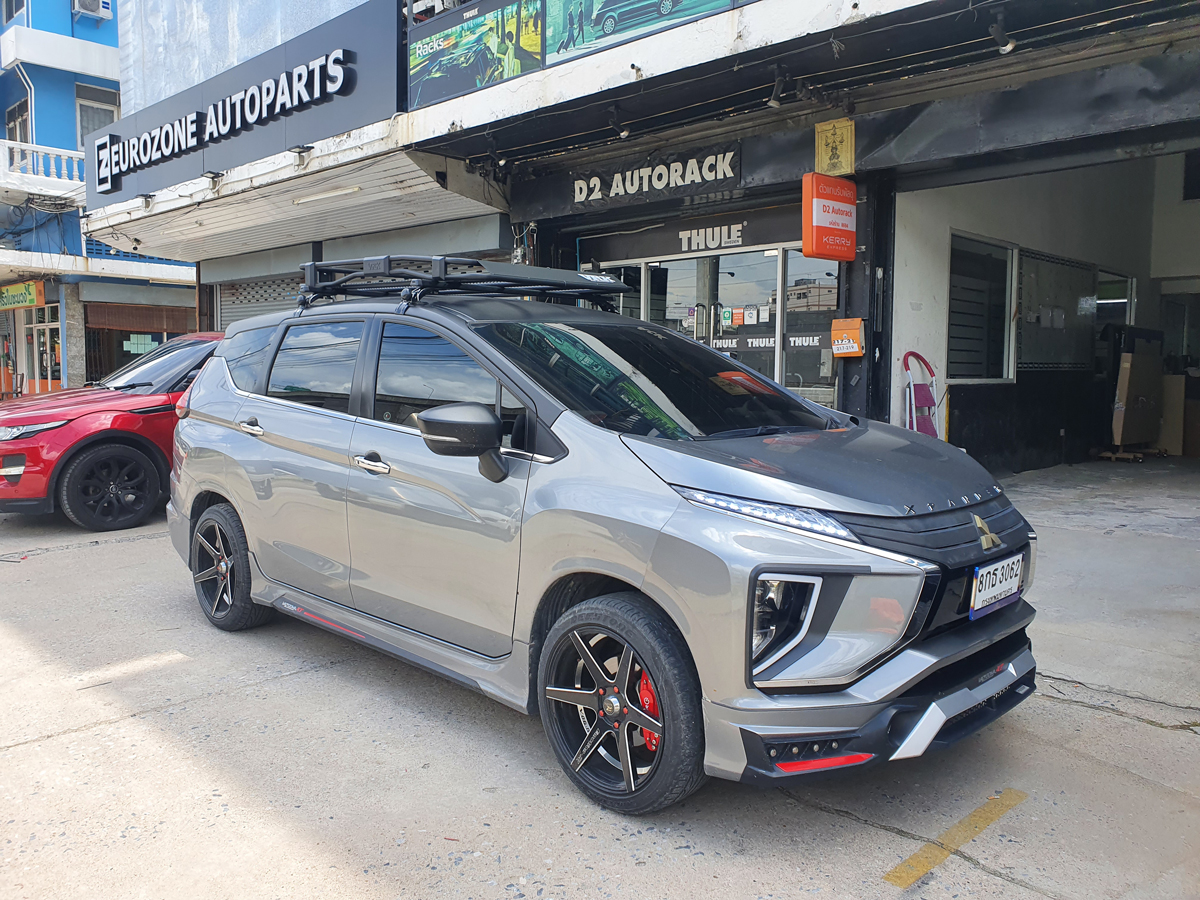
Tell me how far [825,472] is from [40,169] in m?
21.3

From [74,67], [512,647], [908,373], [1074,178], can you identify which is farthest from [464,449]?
[74,67]

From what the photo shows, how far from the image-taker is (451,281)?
155 inches

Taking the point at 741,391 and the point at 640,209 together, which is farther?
the point at 640,209

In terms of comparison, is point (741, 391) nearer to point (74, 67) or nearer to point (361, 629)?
point (361, 629)

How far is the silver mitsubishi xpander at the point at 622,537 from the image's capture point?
253 centimetres

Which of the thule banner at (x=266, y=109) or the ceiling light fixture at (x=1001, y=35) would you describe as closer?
the ceiling light fixture at (x=1001, y=35)

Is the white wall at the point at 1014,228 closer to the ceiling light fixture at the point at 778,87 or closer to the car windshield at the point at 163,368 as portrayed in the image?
the ceiling light fixture at the point at 778,87

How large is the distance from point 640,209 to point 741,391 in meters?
6.75

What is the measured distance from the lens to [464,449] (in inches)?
120

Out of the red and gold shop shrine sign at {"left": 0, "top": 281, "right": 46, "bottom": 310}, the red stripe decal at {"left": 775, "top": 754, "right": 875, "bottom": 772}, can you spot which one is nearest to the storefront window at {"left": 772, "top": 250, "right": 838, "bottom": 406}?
the red stripe decal at {"left": 775, "top": 754, "right": 875, "bottom": 772}

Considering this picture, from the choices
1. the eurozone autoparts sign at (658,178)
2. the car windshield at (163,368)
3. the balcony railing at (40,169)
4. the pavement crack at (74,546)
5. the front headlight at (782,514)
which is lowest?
the pavement crack at (74,546)

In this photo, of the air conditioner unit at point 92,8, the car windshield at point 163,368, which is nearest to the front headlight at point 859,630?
the car windshield at point 163,368

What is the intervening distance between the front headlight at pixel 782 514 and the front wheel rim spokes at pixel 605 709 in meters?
0.54

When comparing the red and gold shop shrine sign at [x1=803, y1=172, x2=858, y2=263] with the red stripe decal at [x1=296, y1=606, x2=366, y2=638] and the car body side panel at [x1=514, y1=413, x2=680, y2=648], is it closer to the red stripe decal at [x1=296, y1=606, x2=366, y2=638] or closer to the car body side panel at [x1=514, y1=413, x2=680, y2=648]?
the car body side panel at [x1=514, y1=413, x2=680, y2=648]
